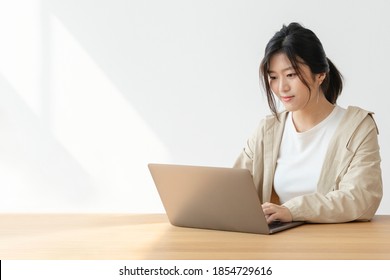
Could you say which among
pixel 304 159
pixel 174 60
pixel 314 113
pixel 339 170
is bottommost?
pixel 339 170

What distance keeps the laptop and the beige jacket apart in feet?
0.38

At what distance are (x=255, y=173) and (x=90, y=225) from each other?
79 centimetres

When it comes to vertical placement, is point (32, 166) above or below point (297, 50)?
above

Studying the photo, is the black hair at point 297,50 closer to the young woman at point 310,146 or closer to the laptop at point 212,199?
the young woman at point 310,146

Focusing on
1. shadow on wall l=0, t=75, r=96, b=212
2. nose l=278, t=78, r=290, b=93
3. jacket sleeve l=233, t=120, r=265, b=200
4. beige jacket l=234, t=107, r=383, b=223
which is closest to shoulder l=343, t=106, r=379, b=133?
beige jacket l=234, t=107, r=383, b=223

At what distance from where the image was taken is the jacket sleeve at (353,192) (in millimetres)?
2424

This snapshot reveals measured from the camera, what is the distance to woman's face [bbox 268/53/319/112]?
2.73 m

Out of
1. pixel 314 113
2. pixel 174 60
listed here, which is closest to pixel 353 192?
pixel 314 113

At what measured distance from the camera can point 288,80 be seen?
2.74m

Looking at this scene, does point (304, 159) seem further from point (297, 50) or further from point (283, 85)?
point (297, 50)

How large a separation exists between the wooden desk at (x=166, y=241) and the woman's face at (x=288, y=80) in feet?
1.80

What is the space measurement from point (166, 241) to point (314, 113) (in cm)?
103

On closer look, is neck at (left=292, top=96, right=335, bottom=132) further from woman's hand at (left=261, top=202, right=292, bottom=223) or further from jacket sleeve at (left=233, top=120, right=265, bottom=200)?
woman's hand at (left=261, top=202, right=292, bottom=223)

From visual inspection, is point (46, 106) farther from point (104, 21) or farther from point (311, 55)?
point (311, 55)
